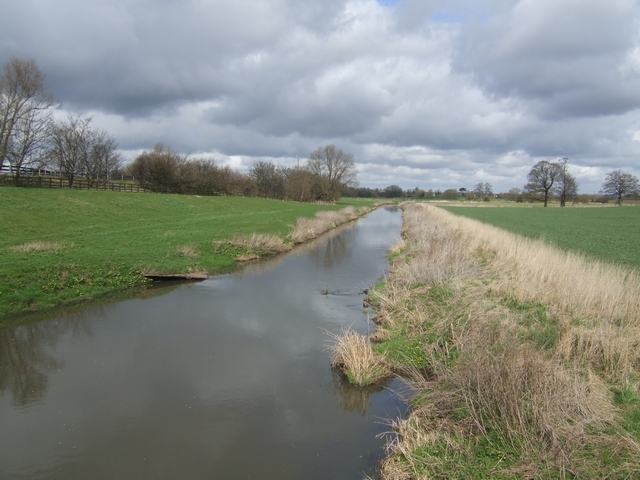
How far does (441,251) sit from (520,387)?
9.23 meters

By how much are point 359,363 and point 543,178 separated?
91.5 metres

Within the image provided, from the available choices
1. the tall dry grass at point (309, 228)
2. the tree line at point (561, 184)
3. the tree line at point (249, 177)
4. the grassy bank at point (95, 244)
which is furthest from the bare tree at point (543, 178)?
the grassy bank at point (95, 244)

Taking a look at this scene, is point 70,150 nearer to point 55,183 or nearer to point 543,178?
point 55,183

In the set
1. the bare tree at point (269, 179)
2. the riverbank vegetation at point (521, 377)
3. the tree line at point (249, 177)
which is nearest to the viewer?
the riverbank vegetation at point (521, 377)

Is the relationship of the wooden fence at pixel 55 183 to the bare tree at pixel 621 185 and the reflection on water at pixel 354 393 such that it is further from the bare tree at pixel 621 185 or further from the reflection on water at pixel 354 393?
the bare tree at pixel 621 185

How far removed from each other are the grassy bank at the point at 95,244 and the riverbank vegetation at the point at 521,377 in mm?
9488

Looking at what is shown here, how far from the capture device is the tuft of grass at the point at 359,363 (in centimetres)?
689

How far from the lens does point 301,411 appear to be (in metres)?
6.09

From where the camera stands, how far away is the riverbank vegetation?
408 centimetres

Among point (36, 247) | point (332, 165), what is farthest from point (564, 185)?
point (36, 247)

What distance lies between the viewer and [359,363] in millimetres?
6949

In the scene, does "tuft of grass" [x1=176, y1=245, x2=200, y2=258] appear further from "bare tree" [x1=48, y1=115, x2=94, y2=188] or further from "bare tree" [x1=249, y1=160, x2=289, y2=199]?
"bare tree" [x1=249, y1=160, x2=289, y2=199]

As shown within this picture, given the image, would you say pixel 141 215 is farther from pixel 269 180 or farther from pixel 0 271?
pixel 269 180

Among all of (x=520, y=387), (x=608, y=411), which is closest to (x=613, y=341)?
(x=608, y=411)
